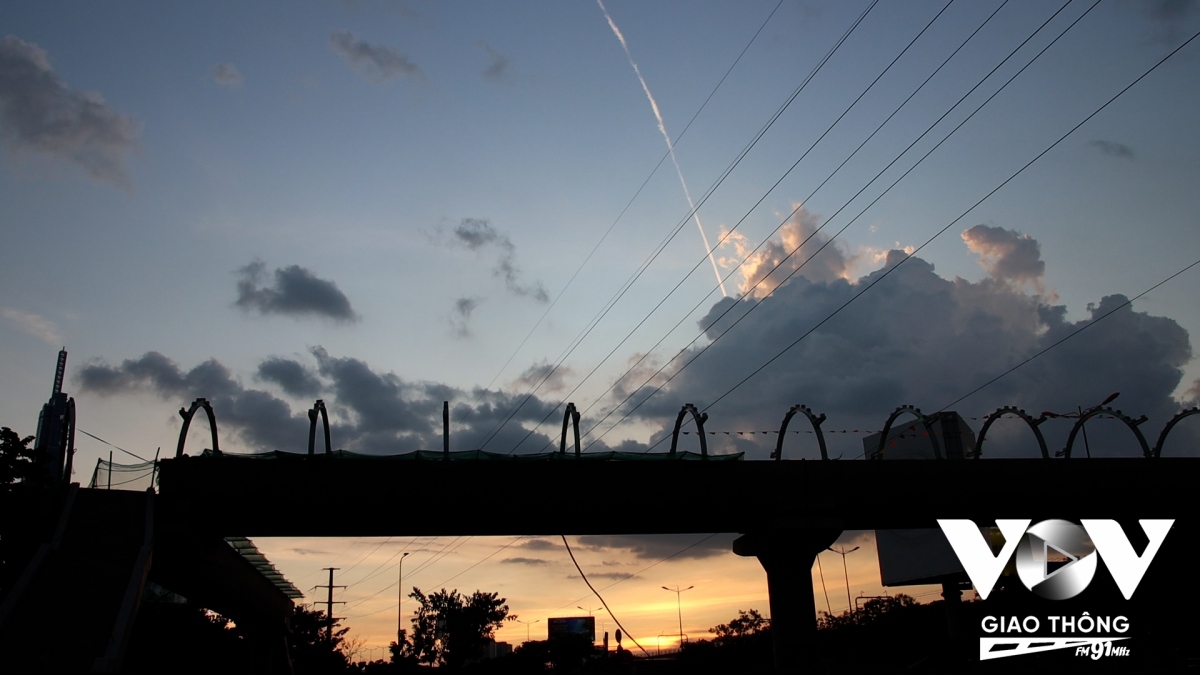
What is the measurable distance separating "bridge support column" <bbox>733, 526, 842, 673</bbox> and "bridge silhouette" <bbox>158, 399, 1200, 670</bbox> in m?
0.07

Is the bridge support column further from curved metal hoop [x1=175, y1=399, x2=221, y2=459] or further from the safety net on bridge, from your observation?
curved metal hoop [x1=175, y1=399, x2=221, y2=459]

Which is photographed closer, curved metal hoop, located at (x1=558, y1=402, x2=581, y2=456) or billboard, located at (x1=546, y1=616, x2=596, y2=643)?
curved metal hoop, located at (x1=558, y1=402, x2=581, y2=456)

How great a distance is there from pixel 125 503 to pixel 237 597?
18.1 m

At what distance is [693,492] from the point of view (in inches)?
1708

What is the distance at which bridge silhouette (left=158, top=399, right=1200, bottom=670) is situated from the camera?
132 ft

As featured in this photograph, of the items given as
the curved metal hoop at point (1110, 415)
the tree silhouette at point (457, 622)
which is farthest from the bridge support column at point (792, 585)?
the tree silhouette at point (457, 622)

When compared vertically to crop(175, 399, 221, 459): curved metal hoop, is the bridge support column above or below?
below

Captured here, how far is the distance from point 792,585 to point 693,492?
6728 mm

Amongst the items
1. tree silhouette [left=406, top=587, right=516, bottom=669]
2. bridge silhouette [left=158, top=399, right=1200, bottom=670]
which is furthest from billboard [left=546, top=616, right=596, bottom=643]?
bridge silhouette [left=158, top=399, right=1200, bottom=670]

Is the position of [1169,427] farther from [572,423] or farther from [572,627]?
[572,627]

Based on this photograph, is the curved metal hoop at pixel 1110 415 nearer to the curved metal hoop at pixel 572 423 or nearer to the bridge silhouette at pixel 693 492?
the bridge silhouette at pixel 693 492

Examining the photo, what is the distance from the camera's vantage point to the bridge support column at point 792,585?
1645 inches

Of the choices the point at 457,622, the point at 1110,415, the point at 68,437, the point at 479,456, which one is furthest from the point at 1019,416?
the point at 457,622

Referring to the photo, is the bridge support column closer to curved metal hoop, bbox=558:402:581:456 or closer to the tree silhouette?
curved metal hoop, bbox=558:402:581:456
